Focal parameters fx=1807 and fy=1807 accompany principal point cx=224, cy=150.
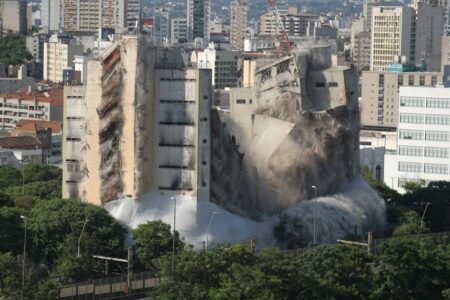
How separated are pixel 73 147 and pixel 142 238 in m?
9.57

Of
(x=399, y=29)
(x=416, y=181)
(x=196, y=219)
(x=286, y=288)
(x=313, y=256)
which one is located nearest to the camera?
(x=286, y=288)

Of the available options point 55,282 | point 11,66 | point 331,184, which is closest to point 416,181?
point 331,184

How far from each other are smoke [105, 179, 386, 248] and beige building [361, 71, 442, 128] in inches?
2772

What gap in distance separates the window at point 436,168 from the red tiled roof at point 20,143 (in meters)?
26.6

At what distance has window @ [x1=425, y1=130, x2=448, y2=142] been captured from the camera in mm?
94438

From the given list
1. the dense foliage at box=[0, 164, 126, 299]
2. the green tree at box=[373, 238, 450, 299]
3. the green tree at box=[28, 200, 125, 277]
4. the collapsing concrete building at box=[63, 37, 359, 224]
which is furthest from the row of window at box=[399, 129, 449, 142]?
the green tree at box=[373, 238, 450, 299]

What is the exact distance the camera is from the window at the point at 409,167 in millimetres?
96188

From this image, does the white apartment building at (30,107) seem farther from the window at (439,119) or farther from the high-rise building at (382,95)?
the window at (439,119)

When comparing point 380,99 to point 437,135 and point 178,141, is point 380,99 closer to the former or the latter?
point 437,135

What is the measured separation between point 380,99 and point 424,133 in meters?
51.8

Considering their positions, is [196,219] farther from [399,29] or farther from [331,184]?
[399,29]

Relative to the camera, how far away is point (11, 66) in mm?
193000

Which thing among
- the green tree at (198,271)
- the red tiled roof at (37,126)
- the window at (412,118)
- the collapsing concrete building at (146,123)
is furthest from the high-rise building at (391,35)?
the green tree at (198,271)

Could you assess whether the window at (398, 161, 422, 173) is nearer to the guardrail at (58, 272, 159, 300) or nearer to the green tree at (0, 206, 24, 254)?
the green tree at (0, 206, 24, 254)
